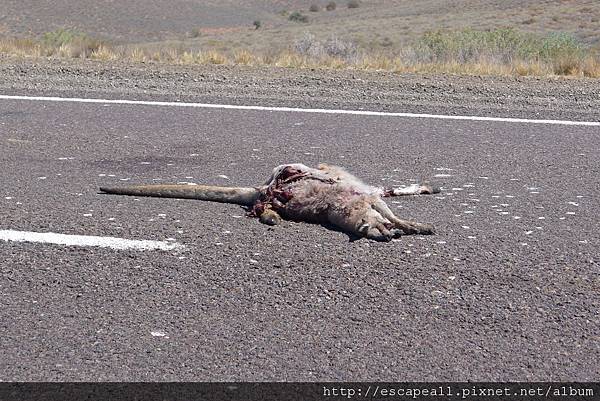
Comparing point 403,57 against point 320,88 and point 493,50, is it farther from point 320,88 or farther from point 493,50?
point 320,88

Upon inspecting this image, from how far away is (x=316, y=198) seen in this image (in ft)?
17.2

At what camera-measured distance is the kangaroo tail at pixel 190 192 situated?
5.64 meters

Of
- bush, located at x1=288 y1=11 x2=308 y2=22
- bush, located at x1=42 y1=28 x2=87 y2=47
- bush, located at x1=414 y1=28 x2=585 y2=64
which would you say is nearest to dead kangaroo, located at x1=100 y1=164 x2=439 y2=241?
bush, located at x1=414 y1=28 x2=585 y2=64

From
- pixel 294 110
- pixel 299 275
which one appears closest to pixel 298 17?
pixel 294 110

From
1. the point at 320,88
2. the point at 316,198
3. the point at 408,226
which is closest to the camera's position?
the point at 408,226

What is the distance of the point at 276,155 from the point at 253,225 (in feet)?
5.52

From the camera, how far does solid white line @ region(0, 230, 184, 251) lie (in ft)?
15.8

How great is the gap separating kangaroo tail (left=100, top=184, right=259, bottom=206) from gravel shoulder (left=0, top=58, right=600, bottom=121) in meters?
3.26

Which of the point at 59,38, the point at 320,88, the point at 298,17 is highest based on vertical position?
the point at 320,88

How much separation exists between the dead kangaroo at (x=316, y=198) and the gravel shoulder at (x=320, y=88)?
129 inches

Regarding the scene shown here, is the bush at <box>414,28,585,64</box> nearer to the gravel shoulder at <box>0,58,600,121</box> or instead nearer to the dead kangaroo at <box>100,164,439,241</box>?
the gravel shoulder at <box>0,58,600,121</box>

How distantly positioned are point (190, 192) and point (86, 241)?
3.18ft

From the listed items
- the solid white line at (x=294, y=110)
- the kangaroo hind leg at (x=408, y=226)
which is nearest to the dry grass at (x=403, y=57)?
the solid white line at (x=294, y=110)

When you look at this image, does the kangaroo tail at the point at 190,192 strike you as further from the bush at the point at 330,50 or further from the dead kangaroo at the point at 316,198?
the bush at the point at 330,50
